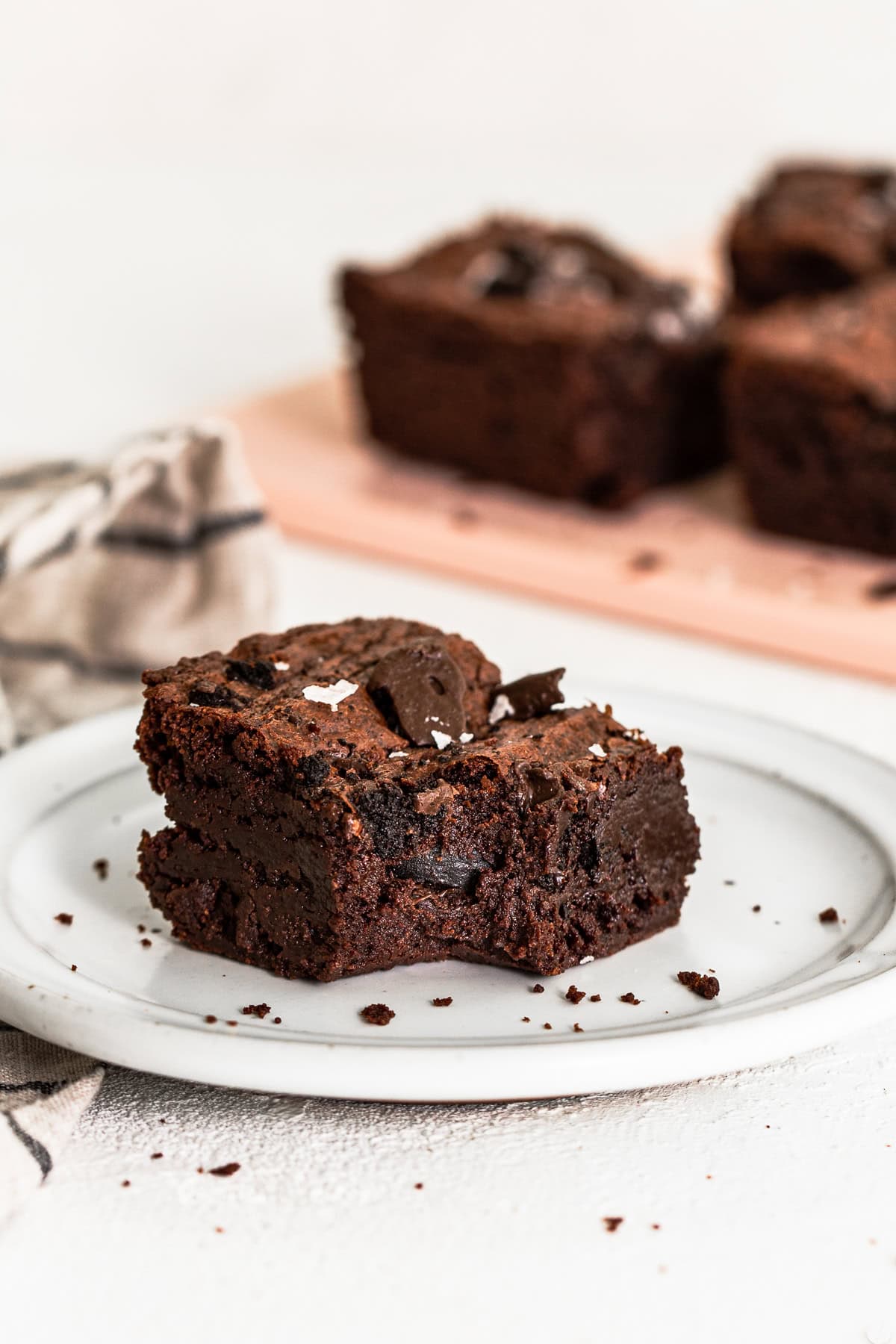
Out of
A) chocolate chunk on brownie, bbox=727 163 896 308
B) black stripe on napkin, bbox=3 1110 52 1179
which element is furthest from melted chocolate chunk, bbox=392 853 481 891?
chocolate chunk on brownie, bbox=727 163 896 308

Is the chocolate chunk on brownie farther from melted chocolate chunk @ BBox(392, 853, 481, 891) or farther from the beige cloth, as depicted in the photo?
melted chocolate chunk @ BBox(392, 853, 481, 891)

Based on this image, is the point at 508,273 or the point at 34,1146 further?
the point at 508,273

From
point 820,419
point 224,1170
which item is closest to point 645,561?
point 820,419

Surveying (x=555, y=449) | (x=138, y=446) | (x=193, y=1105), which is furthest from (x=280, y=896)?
(x=555, y=449)

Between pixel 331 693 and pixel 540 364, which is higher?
pixel 331 693

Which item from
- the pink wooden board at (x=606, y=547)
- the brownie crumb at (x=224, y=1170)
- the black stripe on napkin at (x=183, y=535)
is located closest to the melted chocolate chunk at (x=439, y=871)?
the brownie crumb at (x=224, y=1170)

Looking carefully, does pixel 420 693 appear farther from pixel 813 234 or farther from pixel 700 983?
pixel 813 234

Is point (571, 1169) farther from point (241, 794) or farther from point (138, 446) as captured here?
point (138, 446)
